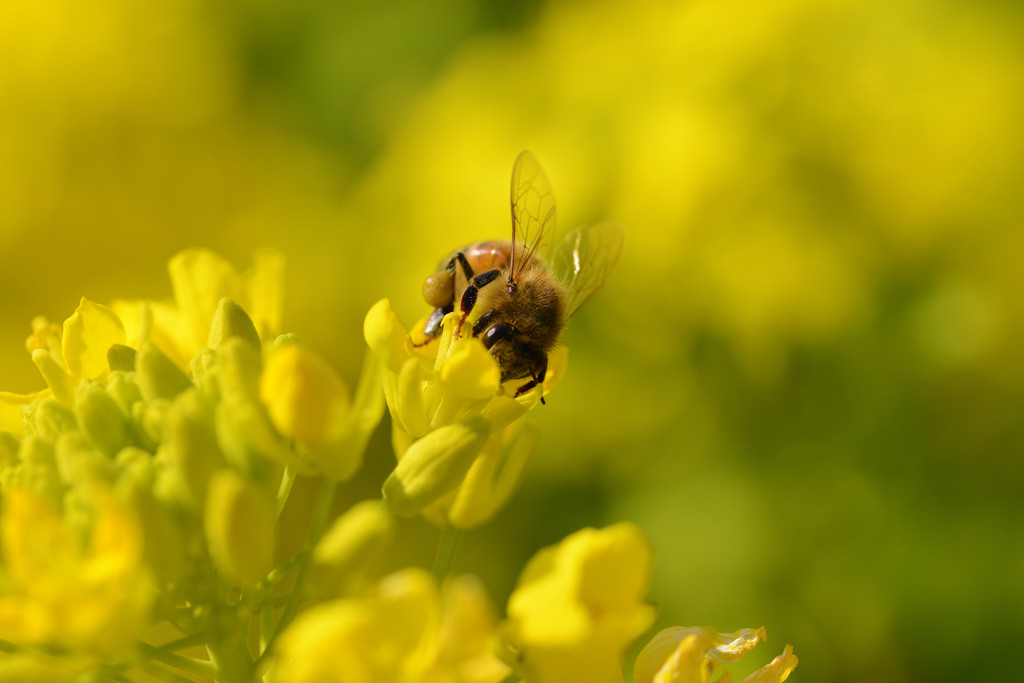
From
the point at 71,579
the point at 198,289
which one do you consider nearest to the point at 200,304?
the point at 198,289

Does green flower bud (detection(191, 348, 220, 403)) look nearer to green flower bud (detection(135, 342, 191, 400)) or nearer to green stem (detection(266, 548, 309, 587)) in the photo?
green flower bud (detection(135, 342, 191, 400))

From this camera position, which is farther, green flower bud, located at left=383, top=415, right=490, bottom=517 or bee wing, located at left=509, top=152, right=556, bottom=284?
bee wing, located at left=509, top=152, right=556, bottom=284

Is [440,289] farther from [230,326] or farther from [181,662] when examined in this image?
[181,662]

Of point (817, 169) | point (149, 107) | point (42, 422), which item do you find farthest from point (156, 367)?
point (149, 107)

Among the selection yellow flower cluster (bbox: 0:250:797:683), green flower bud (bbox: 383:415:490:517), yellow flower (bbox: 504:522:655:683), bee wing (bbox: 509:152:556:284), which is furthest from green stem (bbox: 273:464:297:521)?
bee wing (bbox: 509:152:556:284)

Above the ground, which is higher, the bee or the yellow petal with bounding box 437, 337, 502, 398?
the bee

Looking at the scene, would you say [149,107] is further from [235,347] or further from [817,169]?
[235,347]

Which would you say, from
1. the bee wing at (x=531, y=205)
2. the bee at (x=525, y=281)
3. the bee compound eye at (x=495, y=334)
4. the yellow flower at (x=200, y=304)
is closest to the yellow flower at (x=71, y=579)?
the yellow flower at (x=200, y=304)
